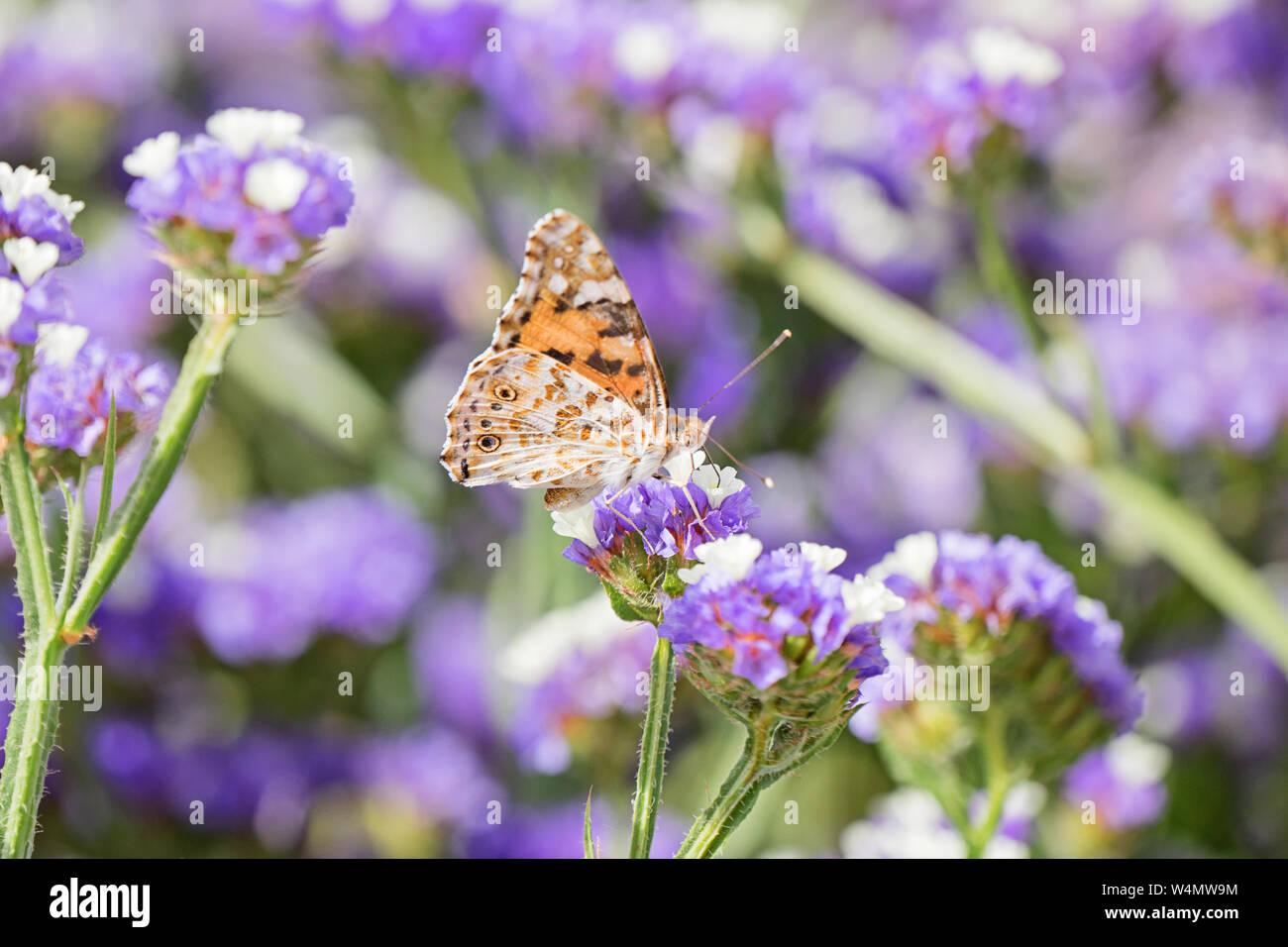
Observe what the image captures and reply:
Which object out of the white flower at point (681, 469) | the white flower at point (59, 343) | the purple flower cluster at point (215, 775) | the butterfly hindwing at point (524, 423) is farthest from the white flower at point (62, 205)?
the purple flower cluster at point (215, 775)

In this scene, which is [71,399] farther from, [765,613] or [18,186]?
[765,613]

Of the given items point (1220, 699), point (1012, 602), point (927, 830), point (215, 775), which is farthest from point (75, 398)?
point (1220, 699)

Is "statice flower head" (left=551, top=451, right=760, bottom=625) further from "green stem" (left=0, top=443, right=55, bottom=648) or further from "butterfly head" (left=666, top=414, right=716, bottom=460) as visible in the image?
"green stem" (left=0, top=443, right=55, bottom=648)

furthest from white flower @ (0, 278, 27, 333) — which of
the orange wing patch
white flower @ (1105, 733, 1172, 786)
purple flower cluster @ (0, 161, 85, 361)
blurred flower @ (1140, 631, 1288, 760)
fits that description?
blurred flower @ (1140, 631, 1288, 760)

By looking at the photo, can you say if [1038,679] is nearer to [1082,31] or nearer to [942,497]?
[942,497]
